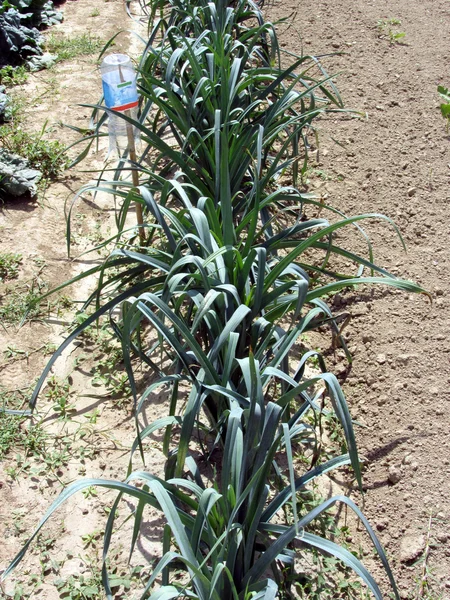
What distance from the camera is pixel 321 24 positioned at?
15.8 ft

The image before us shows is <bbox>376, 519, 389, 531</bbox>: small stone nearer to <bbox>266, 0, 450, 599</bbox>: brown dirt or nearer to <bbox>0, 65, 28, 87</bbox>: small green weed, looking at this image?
<bbox>266, 0, 450, 599</bbox>: brown dirt

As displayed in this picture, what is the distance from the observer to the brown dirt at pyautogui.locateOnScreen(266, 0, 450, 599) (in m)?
2.02

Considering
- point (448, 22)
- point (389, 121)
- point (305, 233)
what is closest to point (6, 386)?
point (305, 233)

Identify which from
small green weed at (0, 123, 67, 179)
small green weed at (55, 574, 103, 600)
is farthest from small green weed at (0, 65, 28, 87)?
small green weed at (55, 574, 103, 600)

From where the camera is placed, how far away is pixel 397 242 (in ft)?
9.63

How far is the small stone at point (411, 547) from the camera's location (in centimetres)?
188

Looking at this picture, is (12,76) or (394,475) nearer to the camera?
(394,475)

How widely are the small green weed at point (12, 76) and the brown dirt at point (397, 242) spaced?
174 cm

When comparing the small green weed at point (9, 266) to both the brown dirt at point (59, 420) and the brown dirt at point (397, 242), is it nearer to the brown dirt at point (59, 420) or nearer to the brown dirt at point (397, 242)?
the brown dirt at point (59, 420)

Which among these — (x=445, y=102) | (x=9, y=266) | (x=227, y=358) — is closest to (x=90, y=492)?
(x=227, y=358)

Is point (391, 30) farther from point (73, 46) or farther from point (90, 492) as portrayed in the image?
point (90, 492)

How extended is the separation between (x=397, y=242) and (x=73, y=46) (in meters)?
2.96

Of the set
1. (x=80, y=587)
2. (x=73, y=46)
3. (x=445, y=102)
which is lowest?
(x=80, y=587)

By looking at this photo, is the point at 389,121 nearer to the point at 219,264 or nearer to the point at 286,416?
the point at 219,264
